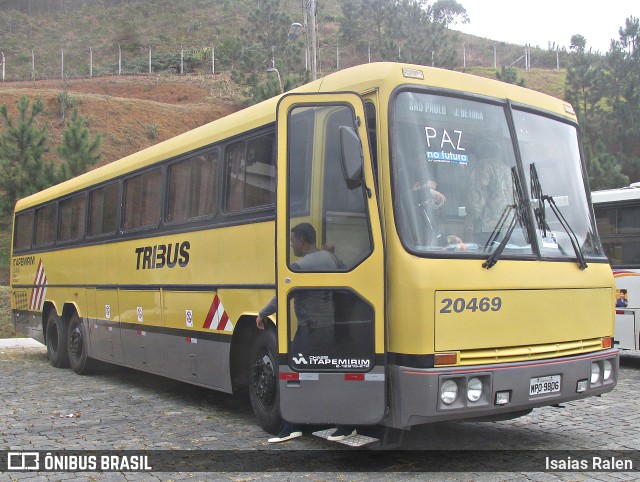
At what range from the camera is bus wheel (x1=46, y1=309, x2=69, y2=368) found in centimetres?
1348

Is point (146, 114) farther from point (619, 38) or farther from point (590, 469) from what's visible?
point (590, 469)

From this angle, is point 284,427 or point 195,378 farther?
point 195,378

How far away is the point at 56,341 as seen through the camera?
13.9m

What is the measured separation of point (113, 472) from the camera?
251 inches

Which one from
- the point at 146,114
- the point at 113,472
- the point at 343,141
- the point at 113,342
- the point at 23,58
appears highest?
the point at 23,58

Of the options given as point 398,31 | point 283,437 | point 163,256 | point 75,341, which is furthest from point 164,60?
point 283,437

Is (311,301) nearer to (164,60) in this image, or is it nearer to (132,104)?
(132,104)

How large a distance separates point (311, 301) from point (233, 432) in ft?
7.57

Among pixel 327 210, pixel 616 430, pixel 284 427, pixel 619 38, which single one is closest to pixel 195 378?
pixel 284 427

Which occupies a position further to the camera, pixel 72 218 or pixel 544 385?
pixel 72 218

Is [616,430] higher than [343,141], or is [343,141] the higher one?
[343,141]

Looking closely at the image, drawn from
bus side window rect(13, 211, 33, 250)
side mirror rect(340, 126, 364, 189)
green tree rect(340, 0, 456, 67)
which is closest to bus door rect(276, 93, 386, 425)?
side mirror rect(340, 126, 364, 189)

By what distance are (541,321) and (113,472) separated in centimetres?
381

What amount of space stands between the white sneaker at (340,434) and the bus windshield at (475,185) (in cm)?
171
